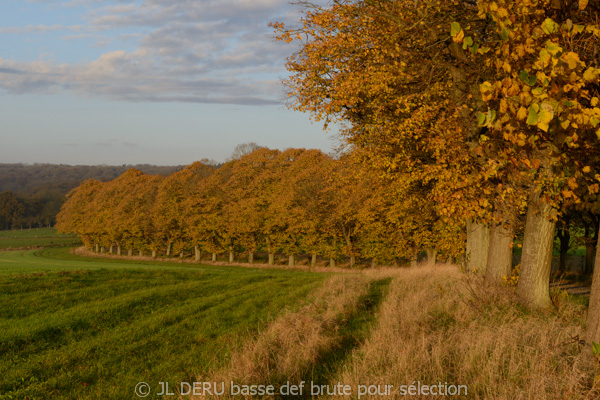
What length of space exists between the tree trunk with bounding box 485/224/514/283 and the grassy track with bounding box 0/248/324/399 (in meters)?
6.80

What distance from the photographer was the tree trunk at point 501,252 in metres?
14.2

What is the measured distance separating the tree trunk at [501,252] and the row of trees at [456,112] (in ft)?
0.11

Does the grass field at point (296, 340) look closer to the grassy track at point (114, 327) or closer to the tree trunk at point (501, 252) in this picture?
the grassy track at point (114, 327)

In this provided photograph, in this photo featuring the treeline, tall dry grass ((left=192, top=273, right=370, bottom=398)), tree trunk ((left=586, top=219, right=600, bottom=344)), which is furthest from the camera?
the treeline

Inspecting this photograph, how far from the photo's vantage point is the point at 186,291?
61.1 ft

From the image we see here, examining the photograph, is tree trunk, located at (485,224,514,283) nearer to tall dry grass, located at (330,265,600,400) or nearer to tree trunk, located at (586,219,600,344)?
tall dry grass, located at (330,265,600,400)

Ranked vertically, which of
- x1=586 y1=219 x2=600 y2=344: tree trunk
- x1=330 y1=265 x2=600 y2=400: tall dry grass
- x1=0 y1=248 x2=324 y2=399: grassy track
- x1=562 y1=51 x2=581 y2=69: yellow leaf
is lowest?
x1=0 y1=248 x2=324 y2=399: grassy track

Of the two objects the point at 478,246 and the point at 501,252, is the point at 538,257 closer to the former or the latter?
the point at 501,252

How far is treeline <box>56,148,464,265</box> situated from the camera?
43812 millimetres

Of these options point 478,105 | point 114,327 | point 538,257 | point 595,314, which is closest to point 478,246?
point 538,257
